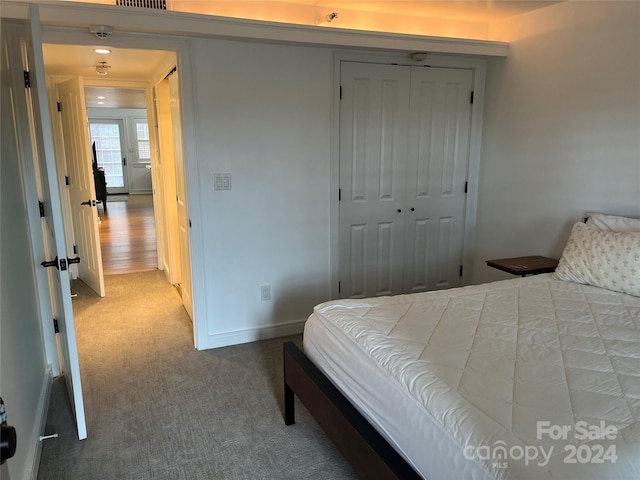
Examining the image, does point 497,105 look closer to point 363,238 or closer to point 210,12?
point 363,238

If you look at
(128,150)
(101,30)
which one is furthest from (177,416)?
(128,150)

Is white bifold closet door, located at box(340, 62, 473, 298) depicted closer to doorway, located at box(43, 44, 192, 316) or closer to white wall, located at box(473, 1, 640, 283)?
white wall, located at box(473, 1, 640, 283)

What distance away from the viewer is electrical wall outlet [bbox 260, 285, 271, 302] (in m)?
3.43

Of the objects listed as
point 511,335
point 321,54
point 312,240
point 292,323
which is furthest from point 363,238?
point 511,335

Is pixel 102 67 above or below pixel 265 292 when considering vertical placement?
above

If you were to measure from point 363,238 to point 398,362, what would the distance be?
7.08 feet

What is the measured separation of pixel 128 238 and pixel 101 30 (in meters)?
4.99

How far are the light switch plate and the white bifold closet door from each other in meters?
0.90

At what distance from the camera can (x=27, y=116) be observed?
8.59 ft

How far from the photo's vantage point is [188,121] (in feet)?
9.84

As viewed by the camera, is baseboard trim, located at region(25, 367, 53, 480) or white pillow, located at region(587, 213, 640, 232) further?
white pillow, located at region(587, 213, 640, 232)

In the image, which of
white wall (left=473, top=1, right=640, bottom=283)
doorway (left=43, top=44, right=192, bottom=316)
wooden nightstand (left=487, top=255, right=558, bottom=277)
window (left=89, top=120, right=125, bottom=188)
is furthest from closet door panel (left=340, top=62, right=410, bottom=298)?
window (left=89, top=120, right=125, bottom=188)

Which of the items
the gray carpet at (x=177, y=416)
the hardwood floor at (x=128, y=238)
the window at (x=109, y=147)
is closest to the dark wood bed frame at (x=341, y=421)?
the gray carpet at (x=177, y=416)

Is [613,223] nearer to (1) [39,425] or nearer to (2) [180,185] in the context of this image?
(2) [180,185]
